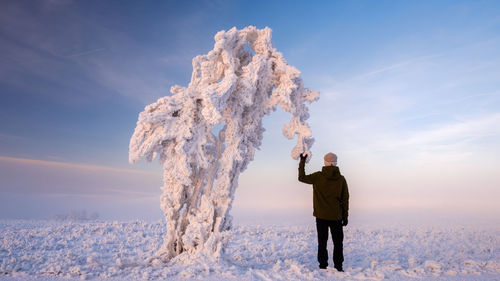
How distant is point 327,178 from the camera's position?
6664 millimetres

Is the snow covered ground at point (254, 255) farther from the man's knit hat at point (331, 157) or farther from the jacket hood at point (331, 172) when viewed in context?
the man's knit hat at point (331, 157)

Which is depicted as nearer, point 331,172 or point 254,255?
point 331,172

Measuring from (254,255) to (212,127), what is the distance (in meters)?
3.35

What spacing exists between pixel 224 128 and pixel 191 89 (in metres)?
1.18

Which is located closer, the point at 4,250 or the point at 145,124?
the point at 145,124

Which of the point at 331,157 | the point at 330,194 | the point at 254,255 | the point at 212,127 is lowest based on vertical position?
the point at 254,255

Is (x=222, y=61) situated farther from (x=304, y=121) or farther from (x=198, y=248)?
(x=198, y=248)

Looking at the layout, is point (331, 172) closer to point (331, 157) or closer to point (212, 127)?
point (331, 157)

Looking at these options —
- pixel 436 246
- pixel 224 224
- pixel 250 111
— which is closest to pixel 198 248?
pixel 224 224

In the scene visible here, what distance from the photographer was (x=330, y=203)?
6.62 m

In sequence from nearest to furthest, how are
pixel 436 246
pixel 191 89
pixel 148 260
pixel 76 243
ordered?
pixel 148 260
pixel 191 89
pixel 76 243
pixel 436 246

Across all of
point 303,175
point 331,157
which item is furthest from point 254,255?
point 331,157

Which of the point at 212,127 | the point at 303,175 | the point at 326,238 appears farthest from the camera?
the point at 212,127

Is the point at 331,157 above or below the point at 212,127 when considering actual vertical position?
below
